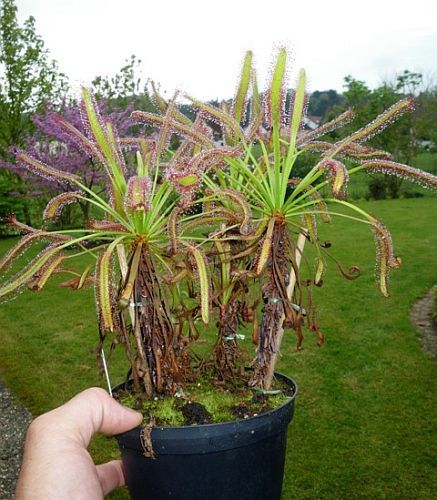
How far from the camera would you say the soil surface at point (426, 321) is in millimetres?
5394

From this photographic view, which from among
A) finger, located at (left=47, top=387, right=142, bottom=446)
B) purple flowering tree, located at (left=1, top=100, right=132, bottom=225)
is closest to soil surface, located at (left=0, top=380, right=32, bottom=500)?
finger, located at (left=47, top=387, right=142, bottom=446)

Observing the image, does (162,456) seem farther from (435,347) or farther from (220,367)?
(435,347)

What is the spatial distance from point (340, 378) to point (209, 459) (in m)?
3.49

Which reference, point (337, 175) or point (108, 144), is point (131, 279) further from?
point (337, 175)

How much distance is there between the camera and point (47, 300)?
25.6 feet

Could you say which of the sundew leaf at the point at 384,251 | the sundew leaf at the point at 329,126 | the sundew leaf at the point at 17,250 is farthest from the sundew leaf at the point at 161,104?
the sundew leaf at the point at 384,251

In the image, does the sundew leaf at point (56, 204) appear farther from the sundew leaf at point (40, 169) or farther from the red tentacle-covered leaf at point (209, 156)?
the red tentacle-covered leaf at point (209, 156)

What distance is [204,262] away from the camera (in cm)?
149

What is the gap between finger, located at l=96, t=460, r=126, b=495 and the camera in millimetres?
1756

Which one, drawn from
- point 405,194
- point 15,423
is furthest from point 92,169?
point 405,194

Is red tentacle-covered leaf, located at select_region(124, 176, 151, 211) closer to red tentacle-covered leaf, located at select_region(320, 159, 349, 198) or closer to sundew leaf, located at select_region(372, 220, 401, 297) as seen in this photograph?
red tentacle-covered leaf, located at select_region(320, 159, 349, 198)

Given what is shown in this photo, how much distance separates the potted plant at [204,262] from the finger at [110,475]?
130mm

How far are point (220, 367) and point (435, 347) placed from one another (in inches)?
158

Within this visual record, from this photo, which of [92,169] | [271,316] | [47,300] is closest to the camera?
[271,316]
